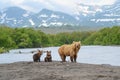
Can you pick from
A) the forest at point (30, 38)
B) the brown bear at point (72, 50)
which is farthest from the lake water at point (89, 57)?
the forest at point (30, 38)

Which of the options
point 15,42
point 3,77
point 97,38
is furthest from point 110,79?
point 97,38

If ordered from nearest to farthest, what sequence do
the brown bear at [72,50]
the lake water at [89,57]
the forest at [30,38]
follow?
the brown bear at [72,50] < the lake water at [89,57] < the forest at [30,38]

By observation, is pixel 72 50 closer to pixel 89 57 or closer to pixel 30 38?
pixel 89 57

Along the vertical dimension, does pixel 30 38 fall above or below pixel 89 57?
above

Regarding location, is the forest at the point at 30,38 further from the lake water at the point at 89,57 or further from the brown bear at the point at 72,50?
the brown bear at the point at 72,50

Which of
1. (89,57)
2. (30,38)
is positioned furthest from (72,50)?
(30,38)

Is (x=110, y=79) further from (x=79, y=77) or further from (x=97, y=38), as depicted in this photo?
(x=97, y=38)

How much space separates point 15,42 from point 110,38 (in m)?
42.0

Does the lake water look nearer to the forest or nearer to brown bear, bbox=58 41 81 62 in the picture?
brown bear, bbox=58 41 81 62

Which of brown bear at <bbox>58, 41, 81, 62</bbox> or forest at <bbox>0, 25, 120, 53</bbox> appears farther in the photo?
forest at <bbox>0, 25, 120, 53</bbox>

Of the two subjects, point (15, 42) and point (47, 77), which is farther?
point (15, 42)

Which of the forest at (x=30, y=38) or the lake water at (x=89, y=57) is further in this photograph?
the forest at (x=30, y=38)

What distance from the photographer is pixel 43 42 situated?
16862 centimetres

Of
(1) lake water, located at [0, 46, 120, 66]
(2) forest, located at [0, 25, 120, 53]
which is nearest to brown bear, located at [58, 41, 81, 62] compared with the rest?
(1) lake water, located at [0, 46, 120, 66]
